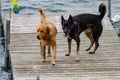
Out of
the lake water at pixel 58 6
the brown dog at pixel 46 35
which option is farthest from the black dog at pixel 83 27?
the lake water at pixel 58 6

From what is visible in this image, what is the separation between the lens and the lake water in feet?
65.9

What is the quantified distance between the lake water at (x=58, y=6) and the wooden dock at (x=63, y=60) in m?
5.77

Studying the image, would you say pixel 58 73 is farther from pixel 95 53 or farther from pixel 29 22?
pixel 29 22

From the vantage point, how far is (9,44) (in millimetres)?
12945

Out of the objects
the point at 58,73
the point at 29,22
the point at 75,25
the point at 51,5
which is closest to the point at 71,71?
the point at 58,73

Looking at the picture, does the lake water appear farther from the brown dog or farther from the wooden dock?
the brown dog

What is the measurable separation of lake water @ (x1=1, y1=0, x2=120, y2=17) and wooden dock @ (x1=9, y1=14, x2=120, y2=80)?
5766mm

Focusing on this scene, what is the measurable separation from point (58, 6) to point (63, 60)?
30.4 ft

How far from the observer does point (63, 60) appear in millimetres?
11641

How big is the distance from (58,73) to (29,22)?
4510mm

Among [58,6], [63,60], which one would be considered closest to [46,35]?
[63,60]

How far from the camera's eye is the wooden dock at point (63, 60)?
35.1 ft

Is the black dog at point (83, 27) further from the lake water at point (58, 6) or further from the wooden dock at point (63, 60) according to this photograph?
the lake water at point (58, 6)

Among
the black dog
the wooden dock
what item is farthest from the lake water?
the black dog
